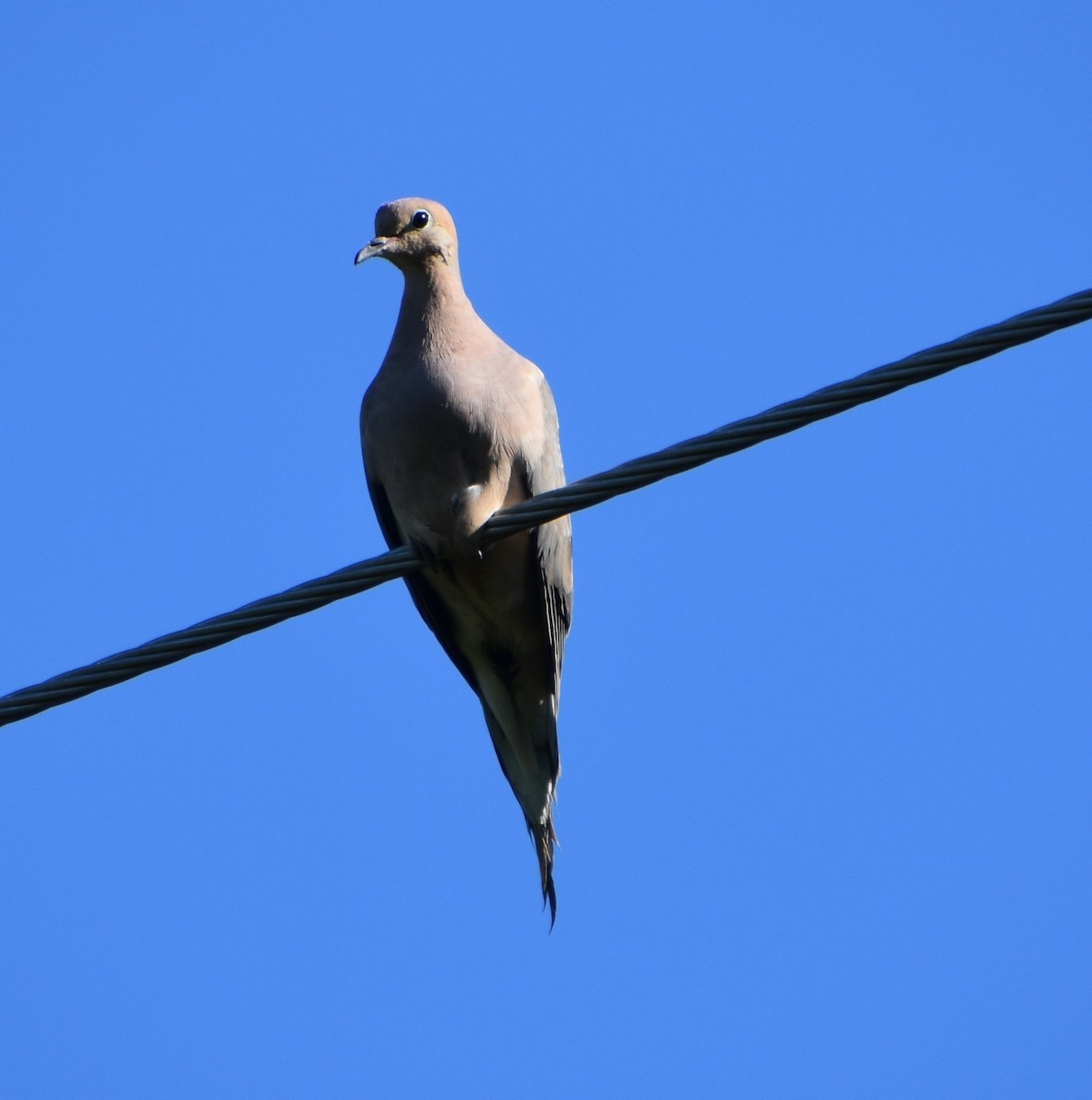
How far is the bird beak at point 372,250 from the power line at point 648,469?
7.68ft

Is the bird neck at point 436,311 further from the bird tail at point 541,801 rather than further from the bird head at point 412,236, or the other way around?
the bird tail at point 541,801

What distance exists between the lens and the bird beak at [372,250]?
6.18 metres

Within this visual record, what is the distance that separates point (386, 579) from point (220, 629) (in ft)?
1.80

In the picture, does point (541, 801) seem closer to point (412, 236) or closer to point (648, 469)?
point (412, 236)

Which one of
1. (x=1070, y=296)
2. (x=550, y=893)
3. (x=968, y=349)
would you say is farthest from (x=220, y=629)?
(x=550, y=893)

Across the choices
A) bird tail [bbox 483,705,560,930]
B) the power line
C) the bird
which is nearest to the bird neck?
the bird

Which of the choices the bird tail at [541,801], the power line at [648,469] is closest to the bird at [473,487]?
the bird tail at [541,801]

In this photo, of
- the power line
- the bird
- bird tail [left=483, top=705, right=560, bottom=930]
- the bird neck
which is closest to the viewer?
the power line

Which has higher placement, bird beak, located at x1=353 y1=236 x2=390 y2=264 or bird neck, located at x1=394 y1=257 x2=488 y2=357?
bird beak, located at x1=353 y1=236 x2=390 y2=264

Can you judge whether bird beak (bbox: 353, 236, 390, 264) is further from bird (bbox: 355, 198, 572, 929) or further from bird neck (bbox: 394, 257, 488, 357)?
bird neck (bbox: 394, 257, 488, 357)

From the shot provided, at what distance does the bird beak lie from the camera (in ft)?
20.3

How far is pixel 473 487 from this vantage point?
5.64 meters

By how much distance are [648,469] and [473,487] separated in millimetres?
1806

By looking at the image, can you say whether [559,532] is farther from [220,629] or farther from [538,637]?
[220,629]
